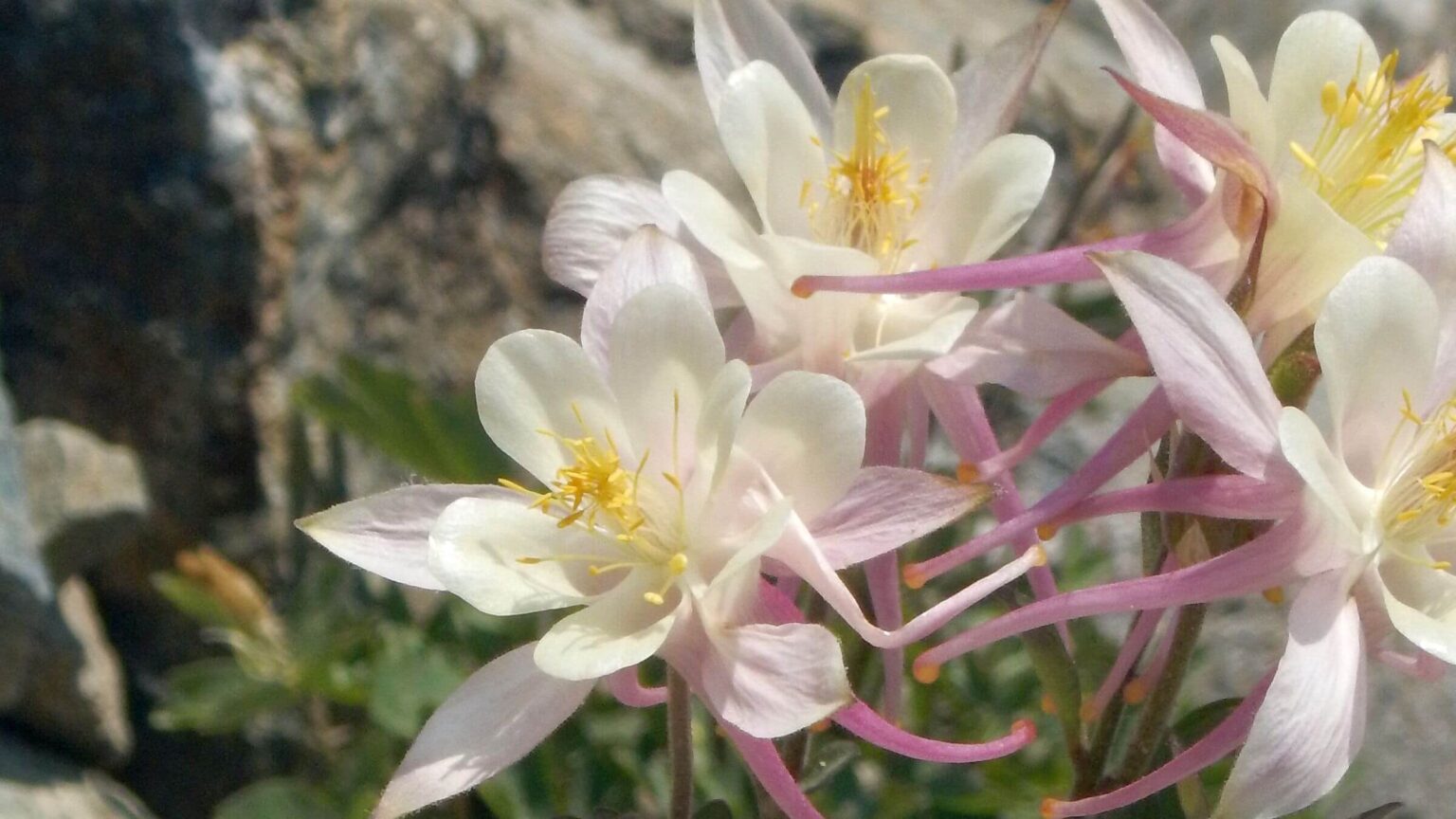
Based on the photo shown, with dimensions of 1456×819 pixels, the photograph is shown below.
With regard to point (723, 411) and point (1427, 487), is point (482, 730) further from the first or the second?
point (1427, 487)

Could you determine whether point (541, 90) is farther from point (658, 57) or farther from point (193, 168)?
point (193, 168)

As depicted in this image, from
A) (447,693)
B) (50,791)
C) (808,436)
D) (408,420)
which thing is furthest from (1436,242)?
(50,791)

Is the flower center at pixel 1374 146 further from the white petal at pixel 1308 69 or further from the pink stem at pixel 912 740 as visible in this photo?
the pink stem at pixel 912 740

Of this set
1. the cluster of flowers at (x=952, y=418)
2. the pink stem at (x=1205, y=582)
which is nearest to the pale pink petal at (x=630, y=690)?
the cluster of flowers at (x=952, y=418)

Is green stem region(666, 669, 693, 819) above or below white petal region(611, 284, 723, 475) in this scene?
below

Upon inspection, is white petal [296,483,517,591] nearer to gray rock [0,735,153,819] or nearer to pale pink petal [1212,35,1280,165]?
pale pink petal [1212,35,1280,165]

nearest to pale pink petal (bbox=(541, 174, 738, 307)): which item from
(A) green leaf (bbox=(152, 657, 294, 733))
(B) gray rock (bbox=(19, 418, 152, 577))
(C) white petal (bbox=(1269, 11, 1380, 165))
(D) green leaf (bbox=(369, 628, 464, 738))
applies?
(C) white petal (bbox=(1269, 11, 1380, 165))
